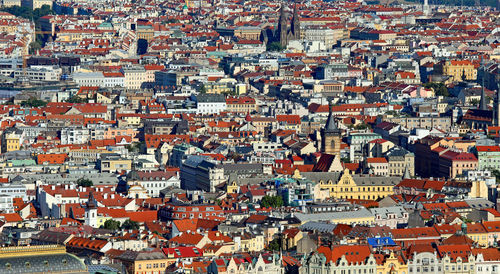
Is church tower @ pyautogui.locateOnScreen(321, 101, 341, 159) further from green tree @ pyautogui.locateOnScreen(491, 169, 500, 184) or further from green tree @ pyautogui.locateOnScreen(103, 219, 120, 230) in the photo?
green tree @ pyautogui.locateOnScreen(103, 219, 120, 230)

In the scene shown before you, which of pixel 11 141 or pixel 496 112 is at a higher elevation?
pixel 496 112

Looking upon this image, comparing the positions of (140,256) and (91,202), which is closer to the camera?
(140,256)

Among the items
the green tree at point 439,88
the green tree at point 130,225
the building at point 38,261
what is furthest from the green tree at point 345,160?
the building at point 38,261

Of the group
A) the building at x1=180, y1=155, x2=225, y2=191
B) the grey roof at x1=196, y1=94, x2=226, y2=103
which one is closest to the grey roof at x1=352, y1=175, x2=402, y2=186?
the building at x1=180, y1=155, x2=225, y2=191

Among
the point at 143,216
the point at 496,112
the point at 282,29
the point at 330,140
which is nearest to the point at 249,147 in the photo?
the point at 330,140

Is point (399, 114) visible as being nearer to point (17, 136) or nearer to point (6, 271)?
point (17, 136)

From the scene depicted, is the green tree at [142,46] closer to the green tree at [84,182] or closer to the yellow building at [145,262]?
the green tree at [84,182]

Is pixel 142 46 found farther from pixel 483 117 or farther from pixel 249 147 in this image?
pixel 249 147

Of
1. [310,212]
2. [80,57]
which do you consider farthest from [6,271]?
[80,57]
